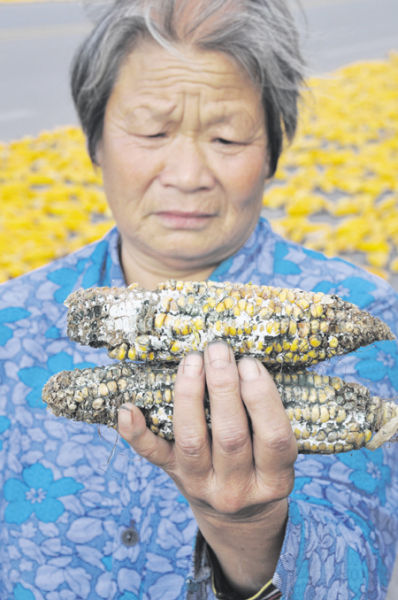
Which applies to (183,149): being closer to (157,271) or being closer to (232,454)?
(157,271)

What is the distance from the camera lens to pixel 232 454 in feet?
4.17

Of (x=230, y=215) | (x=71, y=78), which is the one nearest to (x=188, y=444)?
(x=230, y=215)

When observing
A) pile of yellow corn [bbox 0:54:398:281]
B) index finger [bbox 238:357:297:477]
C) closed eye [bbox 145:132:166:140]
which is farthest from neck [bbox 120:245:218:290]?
pile of yellow corn [bbox 0:54:398:281]

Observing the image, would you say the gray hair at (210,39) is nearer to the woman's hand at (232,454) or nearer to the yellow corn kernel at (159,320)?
the yellow corn kernel at (159,320)

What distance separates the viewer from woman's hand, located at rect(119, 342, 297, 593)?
3.98 ft

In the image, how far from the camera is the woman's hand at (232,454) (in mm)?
1214

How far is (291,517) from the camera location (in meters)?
1.45

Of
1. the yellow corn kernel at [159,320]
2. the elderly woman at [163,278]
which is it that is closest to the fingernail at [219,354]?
the yellow corn kernel at [159,320]

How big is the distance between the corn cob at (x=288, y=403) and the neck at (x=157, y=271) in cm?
95

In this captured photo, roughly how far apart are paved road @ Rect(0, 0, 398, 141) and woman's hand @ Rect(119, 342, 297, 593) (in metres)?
6.50

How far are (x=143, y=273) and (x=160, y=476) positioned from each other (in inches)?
29.8

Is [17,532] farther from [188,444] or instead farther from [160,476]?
[188,444]

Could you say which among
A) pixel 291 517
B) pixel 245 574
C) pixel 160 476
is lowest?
pixel 160 476

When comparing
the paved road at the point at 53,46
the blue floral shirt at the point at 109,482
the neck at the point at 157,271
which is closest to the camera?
the blue floral shirt at the point at 109,482
